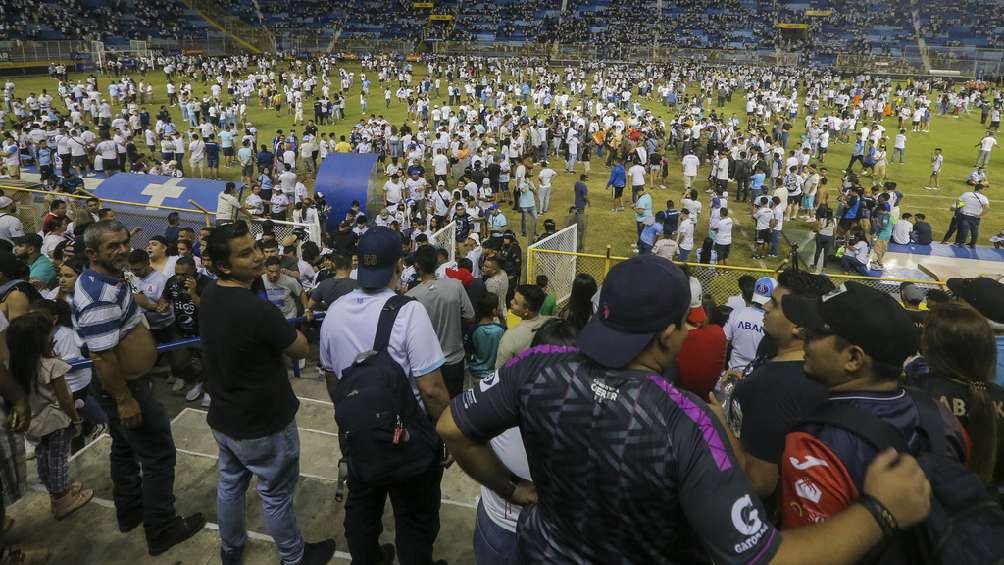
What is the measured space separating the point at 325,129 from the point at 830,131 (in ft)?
70.1

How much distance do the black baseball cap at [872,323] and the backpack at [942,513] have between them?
27cm

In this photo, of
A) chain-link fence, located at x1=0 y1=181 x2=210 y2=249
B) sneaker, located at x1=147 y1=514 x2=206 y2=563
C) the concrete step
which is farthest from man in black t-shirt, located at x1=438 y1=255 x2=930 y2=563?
chain-link fence, located at x1=0 y1=181 x2=210 y2=249

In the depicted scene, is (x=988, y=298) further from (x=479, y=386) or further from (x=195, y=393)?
(x=195, y=393)

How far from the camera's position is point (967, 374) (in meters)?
2.72

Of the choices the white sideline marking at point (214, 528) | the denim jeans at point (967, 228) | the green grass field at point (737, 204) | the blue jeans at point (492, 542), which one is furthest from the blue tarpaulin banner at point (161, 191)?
the denim jeans at point (967, 228)

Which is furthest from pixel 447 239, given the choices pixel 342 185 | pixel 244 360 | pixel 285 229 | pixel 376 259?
pixel 244 360

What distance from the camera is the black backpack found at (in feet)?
9.67

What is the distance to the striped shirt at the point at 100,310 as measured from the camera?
3486 mm

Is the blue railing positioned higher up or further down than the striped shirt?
further down

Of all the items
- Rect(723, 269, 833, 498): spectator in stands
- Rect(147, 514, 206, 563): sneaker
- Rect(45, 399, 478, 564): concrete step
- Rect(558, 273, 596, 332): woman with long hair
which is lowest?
Rect(45, 399, 478, 564): concrete step

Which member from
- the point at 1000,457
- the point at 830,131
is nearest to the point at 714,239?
the point at 1000,457

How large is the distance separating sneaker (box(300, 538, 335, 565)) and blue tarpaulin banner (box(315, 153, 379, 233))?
1162 centimetres

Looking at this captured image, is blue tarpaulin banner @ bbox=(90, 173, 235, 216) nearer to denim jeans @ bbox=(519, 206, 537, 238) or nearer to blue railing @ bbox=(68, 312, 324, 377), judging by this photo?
denim jeans @ bbox=(519, 206, 537, 238)

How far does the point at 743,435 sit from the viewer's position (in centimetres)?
257
